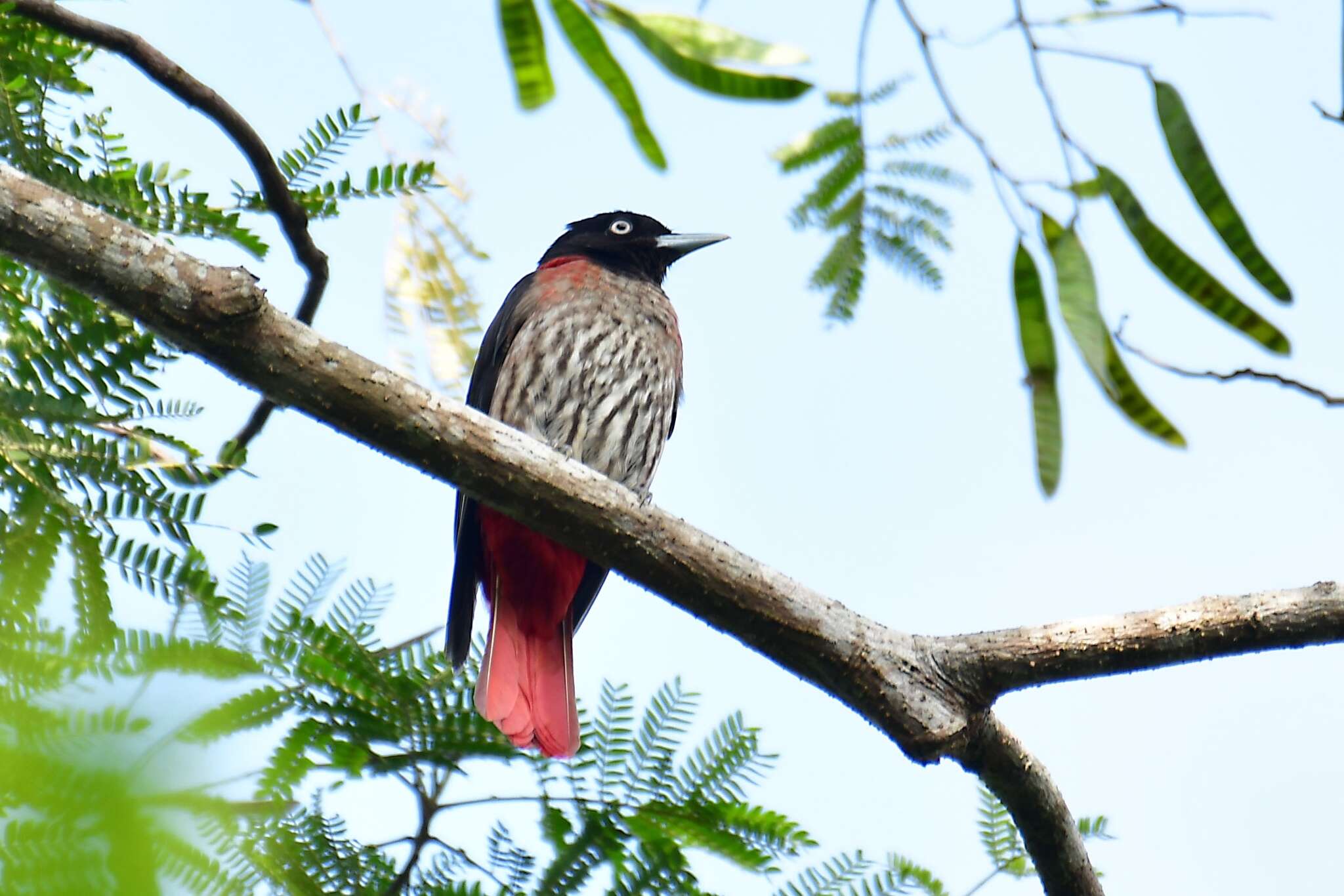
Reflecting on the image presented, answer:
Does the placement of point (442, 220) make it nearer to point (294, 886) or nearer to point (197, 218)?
point (197, 218)

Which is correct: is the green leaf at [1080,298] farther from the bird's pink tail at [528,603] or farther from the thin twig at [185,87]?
the bird's pink tail at [528,603]

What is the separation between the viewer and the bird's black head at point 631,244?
6.07 metres

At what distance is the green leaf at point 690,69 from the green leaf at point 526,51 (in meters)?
0.11

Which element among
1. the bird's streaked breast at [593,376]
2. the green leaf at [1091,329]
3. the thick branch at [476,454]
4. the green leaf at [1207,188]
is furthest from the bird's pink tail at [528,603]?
the green leaf at [1207,188]

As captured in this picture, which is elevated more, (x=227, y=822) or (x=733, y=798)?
(x=733, y=798)

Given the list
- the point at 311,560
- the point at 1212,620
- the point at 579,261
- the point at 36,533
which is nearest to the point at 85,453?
the point at 36,533

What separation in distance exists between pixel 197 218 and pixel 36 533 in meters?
0.94

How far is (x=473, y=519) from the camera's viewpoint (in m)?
5.13

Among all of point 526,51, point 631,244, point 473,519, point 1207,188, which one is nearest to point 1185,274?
point 1207,188

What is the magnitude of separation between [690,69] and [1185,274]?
1.07 m

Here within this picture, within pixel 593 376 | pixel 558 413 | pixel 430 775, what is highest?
pixel 593 376

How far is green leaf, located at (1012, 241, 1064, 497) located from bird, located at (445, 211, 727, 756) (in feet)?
6.91

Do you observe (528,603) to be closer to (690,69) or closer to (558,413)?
(558,413)

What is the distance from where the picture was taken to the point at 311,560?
10.6 ft
